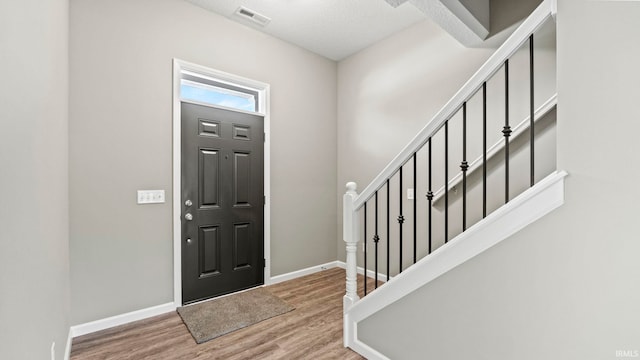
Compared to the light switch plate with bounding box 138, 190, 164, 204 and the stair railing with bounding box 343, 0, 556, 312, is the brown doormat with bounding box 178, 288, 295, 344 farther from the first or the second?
the light switch plate with bounding box 138, 190, 164, 204

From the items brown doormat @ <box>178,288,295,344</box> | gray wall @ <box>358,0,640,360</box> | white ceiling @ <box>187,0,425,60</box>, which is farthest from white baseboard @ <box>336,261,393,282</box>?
white ceiling @ <box>187,0,425,60</box>

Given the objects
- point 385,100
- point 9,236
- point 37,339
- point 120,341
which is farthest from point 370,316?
point 385,100

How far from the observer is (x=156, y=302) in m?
2.47

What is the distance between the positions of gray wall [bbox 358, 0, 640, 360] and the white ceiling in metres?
2.07

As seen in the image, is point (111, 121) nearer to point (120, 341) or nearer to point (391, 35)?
point (120, 341)

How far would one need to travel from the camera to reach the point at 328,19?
2.94 m

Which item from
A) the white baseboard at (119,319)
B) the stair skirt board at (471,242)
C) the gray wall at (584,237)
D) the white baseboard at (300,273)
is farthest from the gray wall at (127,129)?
the gray wall at (584,237)

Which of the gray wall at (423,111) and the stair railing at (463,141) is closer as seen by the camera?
the stair railing at (463,141)

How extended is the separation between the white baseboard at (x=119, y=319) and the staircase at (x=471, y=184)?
1751 millimetres

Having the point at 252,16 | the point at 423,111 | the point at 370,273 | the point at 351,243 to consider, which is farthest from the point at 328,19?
the point at 370,273

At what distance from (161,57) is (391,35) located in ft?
8.45

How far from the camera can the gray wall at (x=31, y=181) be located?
2.87ft

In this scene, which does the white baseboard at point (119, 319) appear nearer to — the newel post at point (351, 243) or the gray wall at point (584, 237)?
the newel post at point (351, 243)

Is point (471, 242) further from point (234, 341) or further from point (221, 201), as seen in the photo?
point (221, 201)
